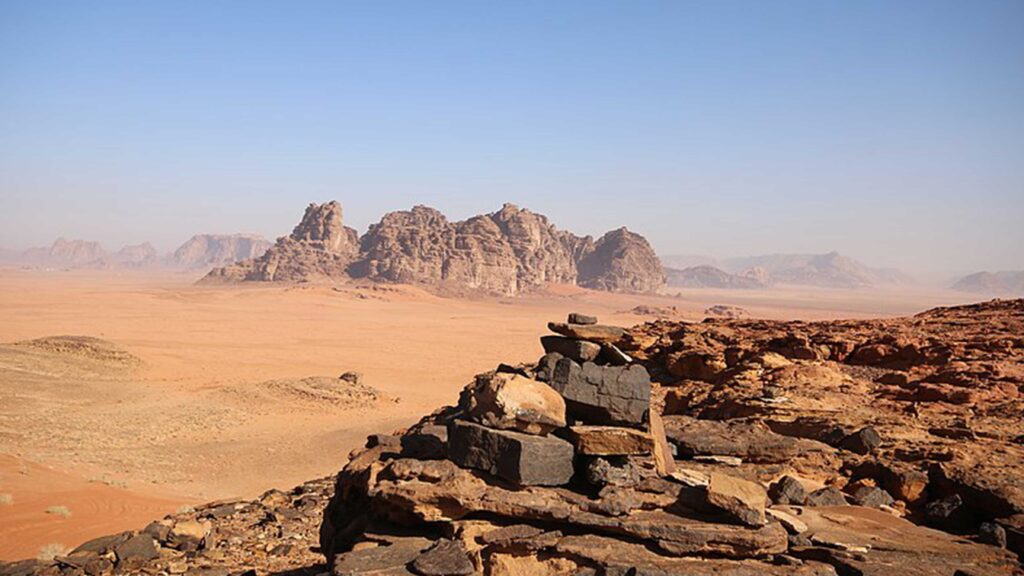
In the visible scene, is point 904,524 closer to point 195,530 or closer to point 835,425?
point 835,425

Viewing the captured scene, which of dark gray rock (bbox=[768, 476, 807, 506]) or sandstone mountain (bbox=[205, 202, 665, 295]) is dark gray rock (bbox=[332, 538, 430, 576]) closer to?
dark gray rock (bbox=[768, 476, 807, 506])

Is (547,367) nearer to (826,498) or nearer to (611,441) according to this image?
(611,441)

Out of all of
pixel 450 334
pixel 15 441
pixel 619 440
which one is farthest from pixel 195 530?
pixel 450 334

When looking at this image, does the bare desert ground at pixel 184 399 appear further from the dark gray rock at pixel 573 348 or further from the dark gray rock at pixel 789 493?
the dark gray rock at pixel 789 493

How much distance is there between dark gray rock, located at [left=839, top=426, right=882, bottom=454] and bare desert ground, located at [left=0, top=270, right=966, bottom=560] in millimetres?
13457

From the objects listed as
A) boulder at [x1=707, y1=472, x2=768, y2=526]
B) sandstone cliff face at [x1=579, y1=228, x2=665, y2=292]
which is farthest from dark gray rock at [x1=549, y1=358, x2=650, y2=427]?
sandstone cliff face at [x1=579, y1=228, x2=665, y2=292]

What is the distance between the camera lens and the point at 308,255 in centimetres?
10294

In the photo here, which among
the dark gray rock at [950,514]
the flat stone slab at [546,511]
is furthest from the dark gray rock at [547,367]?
the dark gray rock at [950,514]

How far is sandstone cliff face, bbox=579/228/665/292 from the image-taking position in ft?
406

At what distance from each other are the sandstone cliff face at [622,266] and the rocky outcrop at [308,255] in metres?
47.4

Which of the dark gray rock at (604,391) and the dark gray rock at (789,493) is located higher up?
the dark gray rock at (604,391)

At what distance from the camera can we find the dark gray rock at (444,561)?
6211 millimetres

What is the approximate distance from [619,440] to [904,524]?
364cm

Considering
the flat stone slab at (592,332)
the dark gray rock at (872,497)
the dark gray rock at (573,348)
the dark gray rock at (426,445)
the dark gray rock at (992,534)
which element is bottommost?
the dark gray rock at (872,497)
